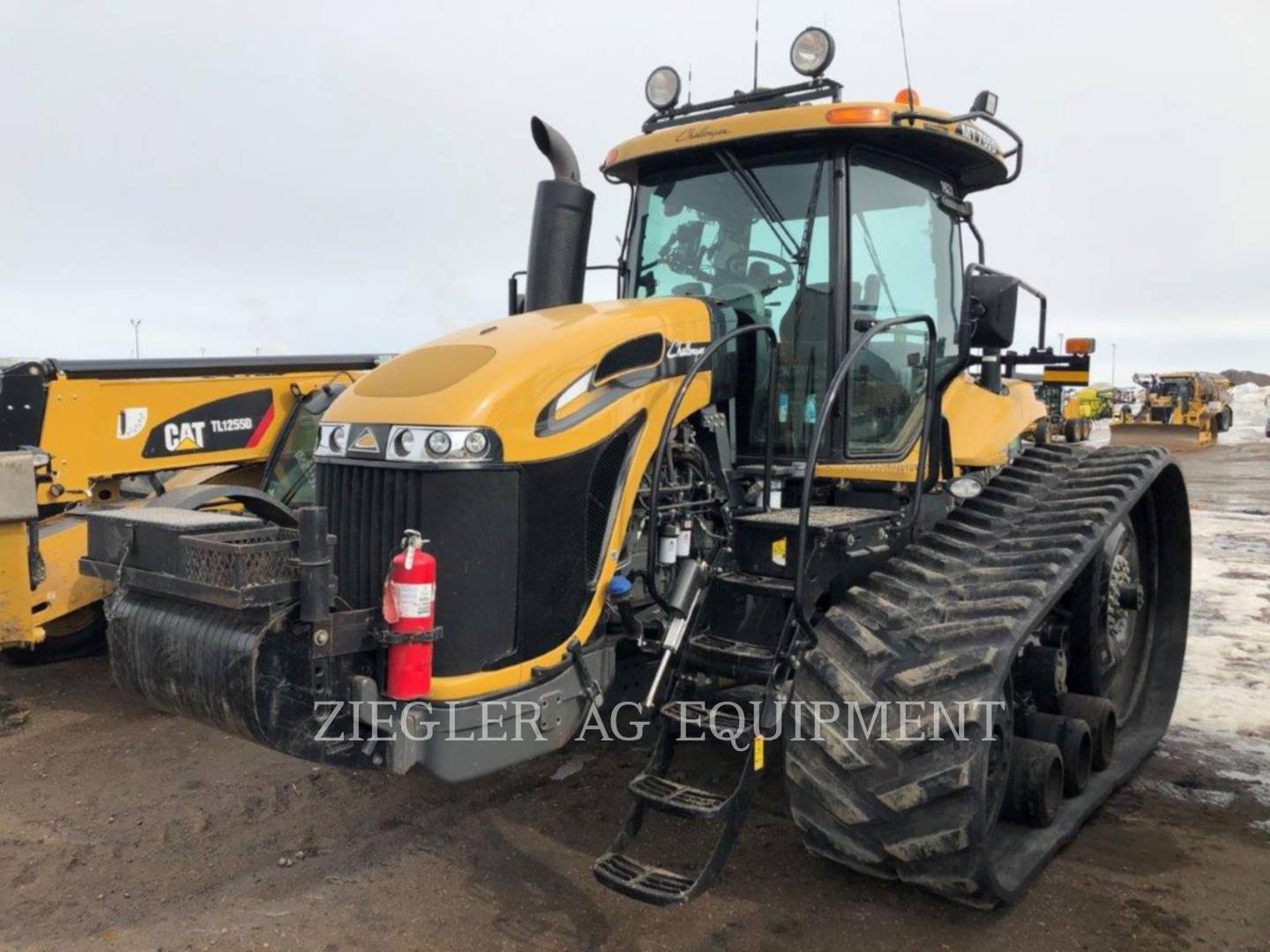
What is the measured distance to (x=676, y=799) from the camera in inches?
124

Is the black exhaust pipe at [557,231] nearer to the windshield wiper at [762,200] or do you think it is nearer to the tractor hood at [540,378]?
the tractor hood at [540,378]

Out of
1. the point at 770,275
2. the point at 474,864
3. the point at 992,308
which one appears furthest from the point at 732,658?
the point at 992,308

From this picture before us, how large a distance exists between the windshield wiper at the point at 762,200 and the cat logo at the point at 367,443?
1.86 meters

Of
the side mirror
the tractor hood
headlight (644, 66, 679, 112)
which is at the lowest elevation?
the tractor hood

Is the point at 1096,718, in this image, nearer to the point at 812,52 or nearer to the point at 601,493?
the point at 601,493

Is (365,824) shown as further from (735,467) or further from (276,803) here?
(735,467)

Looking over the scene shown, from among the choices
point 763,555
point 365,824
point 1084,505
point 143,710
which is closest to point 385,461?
point 763,555

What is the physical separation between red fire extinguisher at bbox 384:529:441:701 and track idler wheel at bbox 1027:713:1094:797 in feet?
8.19

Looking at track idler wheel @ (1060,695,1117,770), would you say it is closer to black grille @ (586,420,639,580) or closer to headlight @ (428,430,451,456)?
black grille @ (586,420,639,580)

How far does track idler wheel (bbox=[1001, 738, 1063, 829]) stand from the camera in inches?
148

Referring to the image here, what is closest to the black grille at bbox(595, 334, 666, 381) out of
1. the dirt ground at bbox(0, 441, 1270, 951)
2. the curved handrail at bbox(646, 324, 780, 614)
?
the curved handrail at bbox(646, 324, 780, 614)

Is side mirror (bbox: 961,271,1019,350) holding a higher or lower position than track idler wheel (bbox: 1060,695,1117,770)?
higher

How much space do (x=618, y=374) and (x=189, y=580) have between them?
4.84ft

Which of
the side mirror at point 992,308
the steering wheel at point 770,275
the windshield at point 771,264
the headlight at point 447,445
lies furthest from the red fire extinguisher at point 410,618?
the side mirror at point 992,308
